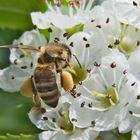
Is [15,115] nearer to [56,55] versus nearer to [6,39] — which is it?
[6,39]

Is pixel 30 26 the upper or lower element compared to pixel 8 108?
upper

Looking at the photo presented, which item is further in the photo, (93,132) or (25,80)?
(25,80)

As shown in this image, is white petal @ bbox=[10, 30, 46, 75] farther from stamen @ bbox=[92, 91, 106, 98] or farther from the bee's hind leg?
stamen @ bbox=[92, 91, 106, 98]

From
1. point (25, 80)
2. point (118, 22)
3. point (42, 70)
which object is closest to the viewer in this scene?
point (42, 70)

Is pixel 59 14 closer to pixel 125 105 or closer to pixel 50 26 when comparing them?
pixel 50 26

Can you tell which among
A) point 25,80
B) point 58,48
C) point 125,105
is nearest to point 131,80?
point 125,105

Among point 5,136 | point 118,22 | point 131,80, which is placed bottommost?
point 5,136

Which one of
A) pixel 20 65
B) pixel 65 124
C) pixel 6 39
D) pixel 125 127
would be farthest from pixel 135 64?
pixel 6 39
